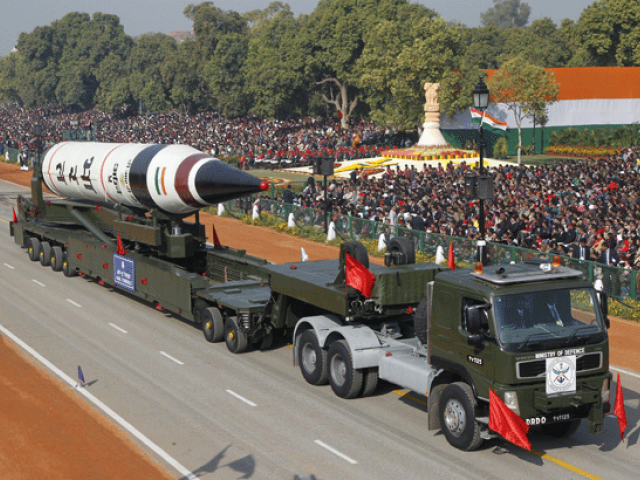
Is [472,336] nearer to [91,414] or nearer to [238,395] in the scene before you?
[238,395]

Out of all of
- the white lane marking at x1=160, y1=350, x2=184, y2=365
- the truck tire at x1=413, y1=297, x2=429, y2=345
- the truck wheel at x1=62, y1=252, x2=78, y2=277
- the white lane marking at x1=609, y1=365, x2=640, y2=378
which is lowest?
the white lane marking at x1=160, y1=350, x2=184, y2=365

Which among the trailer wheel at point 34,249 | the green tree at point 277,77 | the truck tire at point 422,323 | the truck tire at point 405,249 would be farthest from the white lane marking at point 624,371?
the green tree at point 277,77

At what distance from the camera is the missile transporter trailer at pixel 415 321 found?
37.1ft

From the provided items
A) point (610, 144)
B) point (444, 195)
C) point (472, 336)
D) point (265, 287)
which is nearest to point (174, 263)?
point (265, 287)

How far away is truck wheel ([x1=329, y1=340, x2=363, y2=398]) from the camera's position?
14.3 m

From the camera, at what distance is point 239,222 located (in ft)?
130

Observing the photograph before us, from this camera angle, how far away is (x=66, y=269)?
2716 centimetres

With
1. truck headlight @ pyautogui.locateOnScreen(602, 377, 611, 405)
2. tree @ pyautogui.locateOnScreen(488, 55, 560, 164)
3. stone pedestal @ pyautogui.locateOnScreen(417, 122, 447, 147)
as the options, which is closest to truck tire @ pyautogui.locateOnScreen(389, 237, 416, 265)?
truck headlight @ pyautogui.locateOnScreen(602, 377, 611, 405)

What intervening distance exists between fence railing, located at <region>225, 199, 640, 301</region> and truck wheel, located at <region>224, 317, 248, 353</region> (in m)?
6.64

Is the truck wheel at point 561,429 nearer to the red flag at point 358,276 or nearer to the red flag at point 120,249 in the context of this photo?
the red flag at point 358,276

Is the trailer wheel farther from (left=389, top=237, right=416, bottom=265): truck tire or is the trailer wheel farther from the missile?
(left=389, top=237, right=416, bottom=265): truck tire

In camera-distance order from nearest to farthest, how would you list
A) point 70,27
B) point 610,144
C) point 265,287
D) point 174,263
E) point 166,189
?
1. point 265,287
2. point 166,189
3. point 174,263
4. point 610,144
5. point 70,27

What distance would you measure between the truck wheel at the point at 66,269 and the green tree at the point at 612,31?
79.1 meters

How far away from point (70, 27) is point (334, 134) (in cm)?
10758
